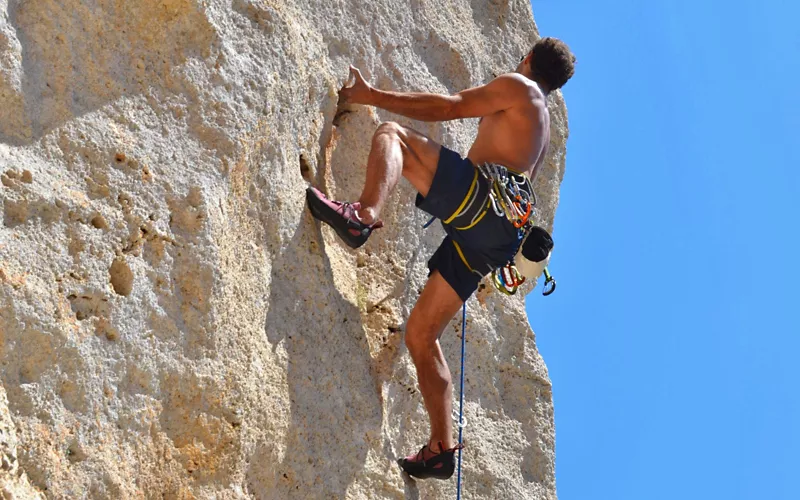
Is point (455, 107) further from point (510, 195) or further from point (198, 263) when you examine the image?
point (198, 263)

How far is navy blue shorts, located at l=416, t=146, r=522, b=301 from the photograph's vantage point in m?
4.59

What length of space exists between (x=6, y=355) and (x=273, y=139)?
148 centimetres

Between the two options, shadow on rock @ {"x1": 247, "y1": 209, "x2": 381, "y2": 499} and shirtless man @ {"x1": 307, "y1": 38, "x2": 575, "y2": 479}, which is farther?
shirtless man @ {"x1": 307, "y1": 38, "x2": 575, "y2": 479}

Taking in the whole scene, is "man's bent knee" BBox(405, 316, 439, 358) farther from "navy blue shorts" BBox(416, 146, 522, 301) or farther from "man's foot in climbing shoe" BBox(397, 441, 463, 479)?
"man's foot in climbing shoe" BBox(397, 441, 463, 479)

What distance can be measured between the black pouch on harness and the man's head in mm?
626

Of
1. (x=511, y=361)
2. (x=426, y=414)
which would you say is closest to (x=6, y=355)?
(x=426, y=414)

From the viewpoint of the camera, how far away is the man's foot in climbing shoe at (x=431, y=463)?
4.86 metres

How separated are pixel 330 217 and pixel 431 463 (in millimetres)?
1182

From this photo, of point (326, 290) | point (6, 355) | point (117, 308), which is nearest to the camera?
point (6, 355)

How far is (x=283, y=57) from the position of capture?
452 centimetres

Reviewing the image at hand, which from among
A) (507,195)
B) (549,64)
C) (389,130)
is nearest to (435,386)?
(507,195)

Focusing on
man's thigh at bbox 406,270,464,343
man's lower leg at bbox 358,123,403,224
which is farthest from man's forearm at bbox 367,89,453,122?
man's thigh at bbox 406,270,464,343

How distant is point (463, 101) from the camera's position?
4.64 metres

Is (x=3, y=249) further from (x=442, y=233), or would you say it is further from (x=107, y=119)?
(x=442, y=233)
